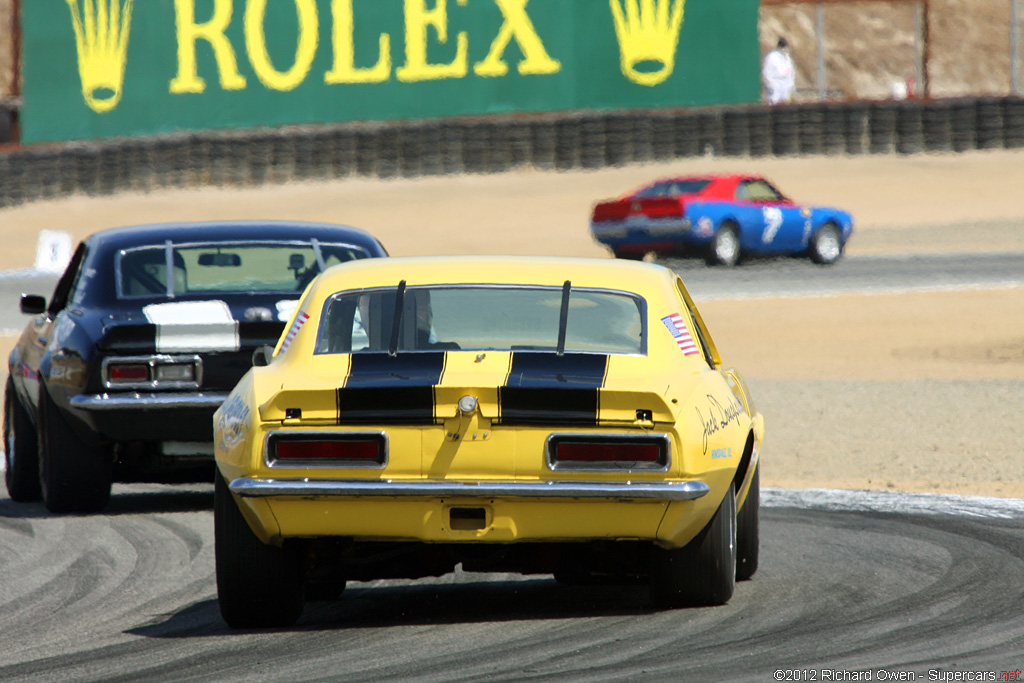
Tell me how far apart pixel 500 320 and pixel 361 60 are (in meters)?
30.7

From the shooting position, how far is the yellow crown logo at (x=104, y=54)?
36.7m

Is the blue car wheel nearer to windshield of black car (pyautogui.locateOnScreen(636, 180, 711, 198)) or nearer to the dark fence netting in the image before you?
windshield of black car (pyautogui.locateOnScreen(636, 180, 711, 198))

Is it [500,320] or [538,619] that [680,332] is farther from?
[538,619]

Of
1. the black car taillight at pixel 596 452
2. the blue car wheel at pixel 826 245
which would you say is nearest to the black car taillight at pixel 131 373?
the black car taillight at pixel 596 452

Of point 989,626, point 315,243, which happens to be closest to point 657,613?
point 989,626

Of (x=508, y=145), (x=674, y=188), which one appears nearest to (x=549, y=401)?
(x=674, y=188)

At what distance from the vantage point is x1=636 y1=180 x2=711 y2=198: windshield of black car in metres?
24.1

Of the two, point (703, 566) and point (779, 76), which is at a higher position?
point (779, 76)

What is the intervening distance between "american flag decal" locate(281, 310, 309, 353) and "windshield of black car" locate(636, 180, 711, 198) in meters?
18.0

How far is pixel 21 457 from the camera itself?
942 cm

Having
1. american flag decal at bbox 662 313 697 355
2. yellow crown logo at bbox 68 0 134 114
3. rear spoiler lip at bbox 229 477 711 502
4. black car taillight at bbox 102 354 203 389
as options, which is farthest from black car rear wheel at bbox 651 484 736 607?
yellow crown logo at bbox 68 0 134 114

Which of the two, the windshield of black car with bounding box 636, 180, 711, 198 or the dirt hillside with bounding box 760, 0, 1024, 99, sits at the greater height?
the dirt hillside with bounding box 760, 0, 1024, 99

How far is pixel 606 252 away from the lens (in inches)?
1119

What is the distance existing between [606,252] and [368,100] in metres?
10.2
